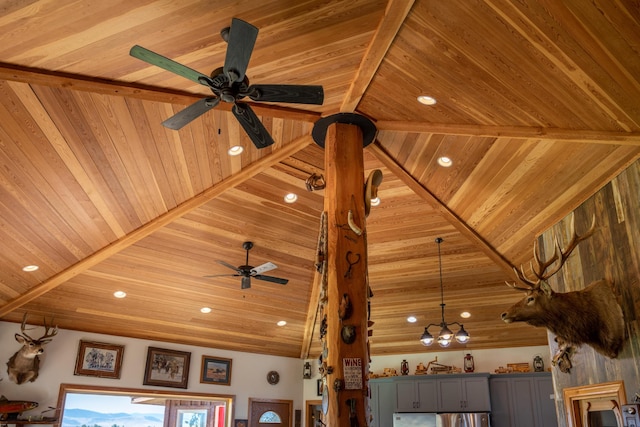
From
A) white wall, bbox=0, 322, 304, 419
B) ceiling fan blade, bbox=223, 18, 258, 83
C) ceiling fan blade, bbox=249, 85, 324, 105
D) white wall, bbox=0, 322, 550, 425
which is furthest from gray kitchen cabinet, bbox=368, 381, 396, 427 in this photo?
ceiling fan blade, bbox=223, 18, 258, 83

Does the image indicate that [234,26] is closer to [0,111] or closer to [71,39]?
[71,39]

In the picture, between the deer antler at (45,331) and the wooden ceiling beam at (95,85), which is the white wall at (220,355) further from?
the wooden ceiling beam at (95,85)

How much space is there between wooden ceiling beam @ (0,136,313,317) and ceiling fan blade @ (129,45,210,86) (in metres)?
2.65

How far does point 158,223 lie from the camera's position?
677cm

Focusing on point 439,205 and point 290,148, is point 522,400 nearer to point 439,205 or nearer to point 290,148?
point 439,205

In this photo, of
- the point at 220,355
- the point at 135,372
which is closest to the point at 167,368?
the point at 135,372

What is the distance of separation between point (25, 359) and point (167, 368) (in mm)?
2343

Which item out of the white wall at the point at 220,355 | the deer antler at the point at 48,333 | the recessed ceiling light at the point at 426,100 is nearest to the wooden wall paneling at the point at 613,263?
the recessed ceiling light at the point at 426,100

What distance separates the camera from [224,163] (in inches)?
242

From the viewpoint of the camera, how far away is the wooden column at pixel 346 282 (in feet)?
14.5

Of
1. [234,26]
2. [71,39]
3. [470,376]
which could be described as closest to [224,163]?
[71,39]

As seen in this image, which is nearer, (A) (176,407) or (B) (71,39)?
(B) (71,39)

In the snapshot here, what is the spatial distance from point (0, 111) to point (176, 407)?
8.38 metres

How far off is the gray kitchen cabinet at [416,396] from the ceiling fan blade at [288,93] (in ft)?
24.4
